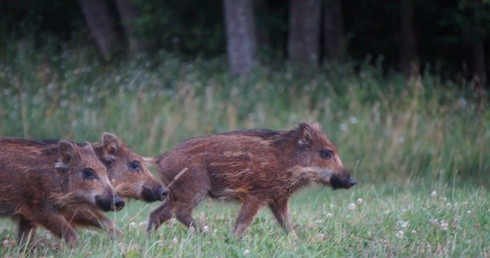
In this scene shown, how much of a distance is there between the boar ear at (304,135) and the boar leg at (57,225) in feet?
7.70

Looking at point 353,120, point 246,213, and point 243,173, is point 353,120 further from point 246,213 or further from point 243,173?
point 246,213

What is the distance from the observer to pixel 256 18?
23.5m

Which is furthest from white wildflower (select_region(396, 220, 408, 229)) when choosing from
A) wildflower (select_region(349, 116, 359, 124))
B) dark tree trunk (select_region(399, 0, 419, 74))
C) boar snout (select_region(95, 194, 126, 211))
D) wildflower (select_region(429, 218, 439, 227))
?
dark tree trunk (select_region(399, 0, 419, 74))

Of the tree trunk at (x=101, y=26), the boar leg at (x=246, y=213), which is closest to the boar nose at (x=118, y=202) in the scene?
the boar leg at (x=246, y=213)

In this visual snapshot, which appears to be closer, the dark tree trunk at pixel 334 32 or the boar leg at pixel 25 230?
A: the boar leg at pixel 25 230

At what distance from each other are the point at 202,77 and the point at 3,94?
3907 millimetres

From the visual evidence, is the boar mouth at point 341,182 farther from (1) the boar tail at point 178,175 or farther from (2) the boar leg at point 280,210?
(1) the boar tail at point 178,175

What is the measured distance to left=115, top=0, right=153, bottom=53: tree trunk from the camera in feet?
81.7

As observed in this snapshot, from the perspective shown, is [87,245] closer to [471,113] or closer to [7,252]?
[7,252]

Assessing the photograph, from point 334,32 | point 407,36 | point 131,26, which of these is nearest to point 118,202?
point 334,32

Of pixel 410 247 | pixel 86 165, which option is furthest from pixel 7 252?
pixel 410 247

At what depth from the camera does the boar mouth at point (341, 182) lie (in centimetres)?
970

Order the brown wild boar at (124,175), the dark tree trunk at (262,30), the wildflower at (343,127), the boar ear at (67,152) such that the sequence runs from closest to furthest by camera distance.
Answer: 1. the boar ear at (67,152)
2. the brown wild boar at (124,175)
3. the wildflower at (343,127)
4. the dark tree trunk at (262,30)

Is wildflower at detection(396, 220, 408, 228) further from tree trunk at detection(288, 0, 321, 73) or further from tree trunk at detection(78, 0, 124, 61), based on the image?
tree trunk at detection(78, 0, 124, 61)
